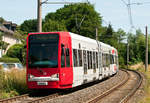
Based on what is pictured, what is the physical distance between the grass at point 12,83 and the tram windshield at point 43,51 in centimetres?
154

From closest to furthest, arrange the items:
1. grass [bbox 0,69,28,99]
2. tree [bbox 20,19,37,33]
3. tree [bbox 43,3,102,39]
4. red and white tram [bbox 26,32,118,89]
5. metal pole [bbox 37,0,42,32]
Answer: red and white tram [bbox 26,32,118,89] < grass [bbox 0,69,28,99] < metal pole [bbox 37,0,42,32] < tree [bbox 43,3,102,39] < tree [bbox 20,19,37,33]

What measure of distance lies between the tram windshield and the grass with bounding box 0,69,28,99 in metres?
1.54

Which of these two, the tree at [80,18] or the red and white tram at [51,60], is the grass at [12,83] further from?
the tree at [80,18]

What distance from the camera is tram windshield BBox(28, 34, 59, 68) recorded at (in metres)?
15.7

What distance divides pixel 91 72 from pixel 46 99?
6.92 meters

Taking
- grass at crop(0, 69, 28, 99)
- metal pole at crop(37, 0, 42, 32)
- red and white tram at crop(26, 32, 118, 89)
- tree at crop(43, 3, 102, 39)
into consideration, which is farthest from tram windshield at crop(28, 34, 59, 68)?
tree at crop(43, 3, 102, 39)

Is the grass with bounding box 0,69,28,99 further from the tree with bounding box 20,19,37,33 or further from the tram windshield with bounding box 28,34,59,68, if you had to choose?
the tree with bounding box 20,19,37,33

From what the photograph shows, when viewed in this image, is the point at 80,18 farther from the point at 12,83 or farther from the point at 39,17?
the point at 12,83

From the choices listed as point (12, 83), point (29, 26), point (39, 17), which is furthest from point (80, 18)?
point (12, 83)

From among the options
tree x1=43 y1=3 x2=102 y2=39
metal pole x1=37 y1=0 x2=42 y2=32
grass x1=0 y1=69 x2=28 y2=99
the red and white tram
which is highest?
tree x1=43 y1=3 x2=102 y2=39

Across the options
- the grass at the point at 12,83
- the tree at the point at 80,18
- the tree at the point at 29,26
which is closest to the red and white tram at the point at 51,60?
the grass at the point at 12,83

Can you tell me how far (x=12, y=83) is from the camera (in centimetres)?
1730

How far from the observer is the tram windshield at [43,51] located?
1570 centimetres

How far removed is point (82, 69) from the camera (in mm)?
18609
